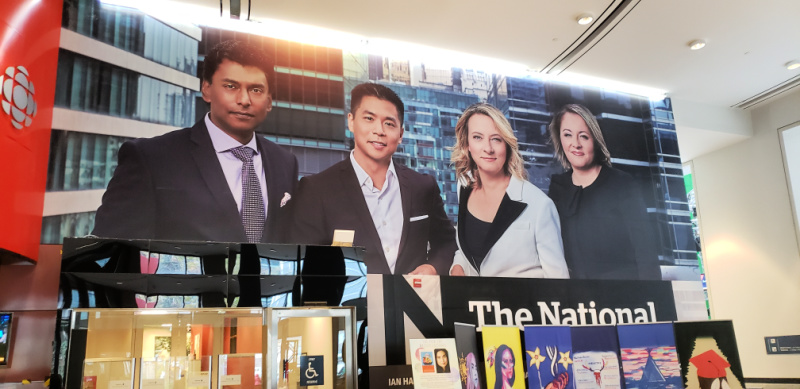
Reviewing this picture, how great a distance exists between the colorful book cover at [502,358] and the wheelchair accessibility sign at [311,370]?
161cm

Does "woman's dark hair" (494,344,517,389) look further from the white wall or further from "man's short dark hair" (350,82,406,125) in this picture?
the white wall

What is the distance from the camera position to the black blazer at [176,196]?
17.2ft

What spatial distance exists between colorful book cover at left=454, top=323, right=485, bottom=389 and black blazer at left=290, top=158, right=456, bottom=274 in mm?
770

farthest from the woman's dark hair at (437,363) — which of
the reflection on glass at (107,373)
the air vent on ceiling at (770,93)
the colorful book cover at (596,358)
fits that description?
the air vent on ceiling at (770,93)

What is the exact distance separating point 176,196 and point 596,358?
4.36m

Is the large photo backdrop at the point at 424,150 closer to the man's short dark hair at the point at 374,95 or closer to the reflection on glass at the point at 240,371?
the man's short dark hair at the point at 374,95

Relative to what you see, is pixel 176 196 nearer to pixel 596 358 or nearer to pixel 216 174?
pixel 216 174

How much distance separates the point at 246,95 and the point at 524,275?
355cm

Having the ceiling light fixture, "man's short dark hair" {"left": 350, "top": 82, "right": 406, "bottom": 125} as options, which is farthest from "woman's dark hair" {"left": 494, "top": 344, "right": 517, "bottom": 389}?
the ceiling light fixture

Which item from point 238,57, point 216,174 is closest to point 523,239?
point 216,174

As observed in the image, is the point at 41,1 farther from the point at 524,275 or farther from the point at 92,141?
the point at 524,275

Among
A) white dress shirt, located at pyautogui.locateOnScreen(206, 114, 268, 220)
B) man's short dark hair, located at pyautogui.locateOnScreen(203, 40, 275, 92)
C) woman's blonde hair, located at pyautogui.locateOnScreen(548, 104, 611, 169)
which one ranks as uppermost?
man's short dark hair, located at pyautogui.locateOnScreen(203, 40, 275, 92)

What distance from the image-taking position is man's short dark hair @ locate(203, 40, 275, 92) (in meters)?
5.96

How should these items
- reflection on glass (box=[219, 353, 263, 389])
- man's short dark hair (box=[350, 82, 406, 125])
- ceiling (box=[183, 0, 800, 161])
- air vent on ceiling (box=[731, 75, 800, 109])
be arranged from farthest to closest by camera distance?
air vent on ceiling (box=[731, 75, 800, 109])
man's short dark hair (box=[350, 82, 406, 125])
ceiling (box=[183, 0, 800, 161])
reflection on glass (box=[219, 353, 263, 389])
